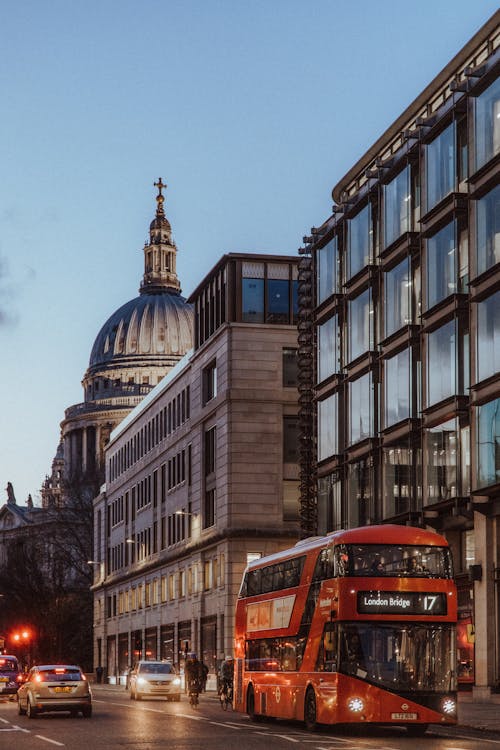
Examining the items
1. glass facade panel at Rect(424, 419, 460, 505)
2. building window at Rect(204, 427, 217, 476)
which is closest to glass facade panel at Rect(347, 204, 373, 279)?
glass facade panel at Rect(424, 419, 460, 505)

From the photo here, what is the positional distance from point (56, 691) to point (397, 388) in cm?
1921

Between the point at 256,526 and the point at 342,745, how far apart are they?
56.6 m

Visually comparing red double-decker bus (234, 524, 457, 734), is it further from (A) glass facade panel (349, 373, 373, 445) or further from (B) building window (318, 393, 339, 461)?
(B) building window (318, 393, 339, 461)

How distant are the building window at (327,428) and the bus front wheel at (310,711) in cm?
3043

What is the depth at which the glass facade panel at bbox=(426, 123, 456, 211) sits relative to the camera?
53469 millimetres

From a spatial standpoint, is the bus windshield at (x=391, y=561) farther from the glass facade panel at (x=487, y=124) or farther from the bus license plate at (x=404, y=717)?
the glass facade panel at (x=487, y=124)

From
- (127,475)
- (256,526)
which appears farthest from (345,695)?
(127,475)

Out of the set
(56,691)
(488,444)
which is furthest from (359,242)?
(56,691)

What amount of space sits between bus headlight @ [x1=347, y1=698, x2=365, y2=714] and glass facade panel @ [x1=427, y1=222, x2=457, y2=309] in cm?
2331

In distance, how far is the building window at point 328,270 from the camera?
66.7 m

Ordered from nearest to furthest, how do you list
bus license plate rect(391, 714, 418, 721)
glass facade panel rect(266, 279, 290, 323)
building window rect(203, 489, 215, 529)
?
bus license plate rect(391, 714, 418, 721) → glass facade panel rect(266, 279, 290, 323) → building window rect(203, 489, 215, 529)

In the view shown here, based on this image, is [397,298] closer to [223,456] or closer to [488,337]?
[488,337]

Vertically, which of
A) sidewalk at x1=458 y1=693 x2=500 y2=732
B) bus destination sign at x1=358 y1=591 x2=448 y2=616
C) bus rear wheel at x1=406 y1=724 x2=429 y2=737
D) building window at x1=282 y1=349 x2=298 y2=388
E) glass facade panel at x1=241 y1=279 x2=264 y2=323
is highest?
glass facade panel at x1=241 y1=279 x2=264 y2=323

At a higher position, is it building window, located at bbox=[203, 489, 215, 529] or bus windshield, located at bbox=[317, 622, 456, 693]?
building window, located at bbox=[203, 489, 215, 529]
